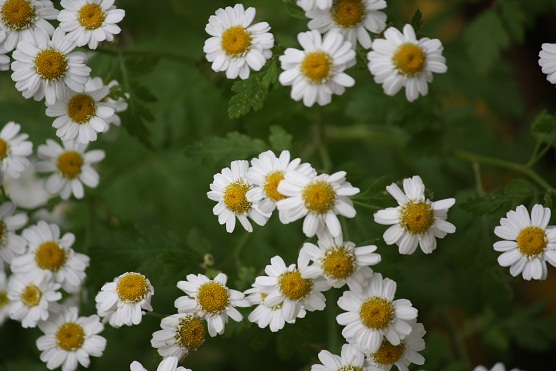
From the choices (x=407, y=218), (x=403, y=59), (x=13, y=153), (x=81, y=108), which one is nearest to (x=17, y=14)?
(x=81, y=108)

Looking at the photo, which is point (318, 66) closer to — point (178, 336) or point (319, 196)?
point (319, 196)

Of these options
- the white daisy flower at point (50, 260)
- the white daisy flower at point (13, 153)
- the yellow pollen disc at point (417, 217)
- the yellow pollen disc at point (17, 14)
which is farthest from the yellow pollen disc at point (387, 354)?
the yellow pollen disc at point (17, 14)

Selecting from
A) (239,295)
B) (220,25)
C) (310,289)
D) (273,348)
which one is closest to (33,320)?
(239,295)

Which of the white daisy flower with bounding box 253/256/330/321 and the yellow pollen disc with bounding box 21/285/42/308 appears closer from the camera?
the white daisy flower with bounding box 253/256/330/321

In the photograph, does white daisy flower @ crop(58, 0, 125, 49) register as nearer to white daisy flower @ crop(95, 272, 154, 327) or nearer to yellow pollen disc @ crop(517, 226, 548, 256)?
white daisy flower @ crop(95, 272, 154, 327)

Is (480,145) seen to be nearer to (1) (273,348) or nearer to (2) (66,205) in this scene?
(1) (273,348)

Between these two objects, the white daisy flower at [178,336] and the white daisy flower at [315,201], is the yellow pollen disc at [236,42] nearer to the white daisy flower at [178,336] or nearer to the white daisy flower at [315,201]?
the white daisy flower at [315,201]

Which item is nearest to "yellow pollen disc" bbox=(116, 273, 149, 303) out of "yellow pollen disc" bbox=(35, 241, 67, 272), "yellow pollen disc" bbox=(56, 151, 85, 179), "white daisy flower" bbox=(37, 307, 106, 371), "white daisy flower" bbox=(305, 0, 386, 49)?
"white daisy flower" bbox=(37, 307, 106, 371)
